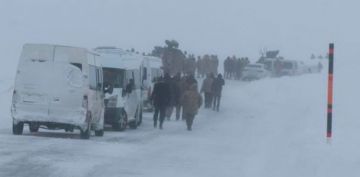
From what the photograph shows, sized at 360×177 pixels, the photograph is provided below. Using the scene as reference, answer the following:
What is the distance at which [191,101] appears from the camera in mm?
31875

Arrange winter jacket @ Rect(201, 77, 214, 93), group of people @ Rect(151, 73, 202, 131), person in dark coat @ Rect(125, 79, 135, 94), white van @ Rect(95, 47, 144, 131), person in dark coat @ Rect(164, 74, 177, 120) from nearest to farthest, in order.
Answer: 1. white van @ Rect(95, 47, 144, 131)
2. person in dark coat @ Rect(125, 79, 135, 94)
3. group of people @ Rect(151, 73, 202, 131)
4. person in dark coat @ Rect(164, 74, 177, 120)
5. winter jacket @ Rect(201, 77, 214, 93)

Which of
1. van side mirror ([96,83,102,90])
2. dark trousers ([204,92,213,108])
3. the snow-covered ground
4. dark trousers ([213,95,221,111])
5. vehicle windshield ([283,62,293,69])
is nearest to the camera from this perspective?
the snow-covered ground

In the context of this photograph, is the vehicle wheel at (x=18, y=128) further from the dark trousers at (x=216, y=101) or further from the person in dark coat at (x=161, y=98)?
the dark trousers at (x=216, y=101)

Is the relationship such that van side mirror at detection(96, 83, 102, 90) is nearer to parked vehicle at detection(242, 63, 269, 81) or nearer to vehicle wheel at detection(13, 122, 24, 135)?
vehicle wheel at detection(13, 122, 24, 135)

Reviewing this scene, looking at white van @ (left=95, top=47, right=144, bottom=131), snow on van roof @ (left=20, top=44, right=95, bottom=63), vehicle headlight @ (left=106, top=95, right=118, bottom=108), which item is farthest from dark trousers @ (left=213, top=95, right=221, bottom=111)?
snow on van roof @ (left=20, top=44, right=95, bottom=63)

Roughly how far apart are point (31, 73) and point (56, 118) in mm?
1180

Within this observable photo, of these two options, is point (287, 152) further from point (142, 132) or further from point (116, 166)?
point (142, 132)

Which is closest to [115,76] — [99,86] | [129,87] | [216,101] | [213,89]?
[129,87]

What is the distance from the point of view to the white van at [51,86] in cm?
2427

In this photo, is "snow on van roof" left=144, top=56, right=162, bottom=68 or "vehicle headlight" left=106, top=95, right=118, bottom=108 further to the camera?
"snow on van roof" left=144, top=56, right=162, bottom=68

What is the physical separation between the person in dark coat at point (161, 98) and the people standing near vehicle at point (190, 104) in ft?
1.91

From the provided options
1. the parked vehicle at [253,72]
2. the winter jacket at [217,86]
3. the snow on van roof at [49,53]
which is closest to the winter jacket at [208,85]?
the winter jacket at [217,86]

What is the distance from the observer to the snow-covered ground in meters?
17.2

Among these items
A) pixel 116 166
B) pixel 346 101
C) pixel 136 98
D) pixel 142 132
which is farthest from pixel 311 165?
pixel 346 101
